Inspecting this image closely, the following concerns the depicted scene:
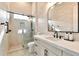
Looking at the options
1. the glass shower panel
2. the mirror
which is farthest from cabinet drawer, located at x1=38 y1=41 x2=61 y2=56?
the mirror

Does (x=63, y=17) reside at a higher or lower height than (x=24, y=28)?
higher

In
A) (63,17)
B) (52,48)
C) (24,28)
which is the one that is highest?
(63,17)

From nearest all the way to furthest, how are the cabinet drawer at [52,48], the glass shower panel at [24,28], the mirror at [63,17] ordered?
the cabinet drawer at [52,48]
the mirror at [63,17]
the glass shower panel at [24,28]

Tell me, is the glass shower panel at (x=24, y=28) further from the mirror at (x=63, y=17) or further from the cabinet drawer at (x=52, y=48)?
the mirror at (x=63, y=17)

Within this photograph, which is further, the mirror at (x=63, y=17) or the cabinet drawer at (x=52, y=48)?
the mirror at (x=63, y=17)

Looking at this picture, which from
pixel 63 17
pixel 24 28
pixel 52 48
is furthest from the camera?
pixel 24 28

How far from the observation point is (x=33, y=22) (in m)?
2.12

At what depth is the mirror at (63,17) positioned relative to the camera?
1.75 meters

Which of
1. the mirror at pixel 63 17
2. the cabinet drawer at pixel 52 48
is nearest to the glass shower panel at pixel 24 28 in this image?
the cabinet drawer at pixel 52 48

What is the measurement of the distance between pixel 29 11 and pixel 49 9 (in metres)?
0.59

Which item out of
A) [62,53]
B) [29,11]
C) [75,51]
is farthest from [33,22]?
[75,51]

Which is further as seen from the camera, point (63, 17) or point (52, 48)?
point (63, 17)

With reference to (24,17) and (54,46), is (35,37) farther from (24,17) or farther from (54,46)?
(54,46)

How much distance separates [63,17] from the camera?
1981 mm
